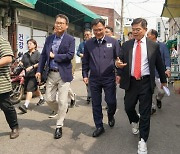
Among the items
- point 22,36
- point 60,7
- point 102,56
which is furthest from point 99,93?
point 60,7

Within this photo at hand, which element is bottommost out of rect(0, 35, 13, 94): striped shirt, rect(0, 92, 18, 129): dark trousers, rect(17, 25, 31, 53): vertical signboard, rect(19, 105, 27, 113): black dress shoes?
rect(19, 105, 27, 113): black dress shoes

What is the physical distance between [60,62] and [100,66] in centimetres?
69

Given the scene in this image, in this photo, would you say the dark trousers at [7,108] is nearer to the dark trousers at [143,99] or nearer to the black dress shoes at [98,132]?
the black dress shoes at [98,132]

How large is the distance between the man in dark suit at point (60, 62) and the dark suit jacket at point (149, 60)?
101cm

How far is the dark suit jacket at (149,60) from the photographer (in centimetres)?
439

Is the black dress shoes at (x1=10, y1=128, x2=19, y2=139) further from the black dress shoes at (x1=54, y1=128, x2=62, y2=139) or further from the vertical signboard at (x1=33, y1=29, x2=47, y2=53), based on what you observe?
the vertical signboard at (x1=33, y1=29, x2=47, y2=53)

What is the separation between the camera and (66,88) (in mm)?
5215

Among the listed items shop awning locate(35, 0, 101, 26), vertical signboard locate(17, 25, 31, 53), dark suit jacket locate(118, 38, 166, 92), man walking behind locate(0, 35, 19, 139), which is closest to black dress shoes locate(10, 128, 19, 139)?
man walking behind locate(0, 35, 19, 139)

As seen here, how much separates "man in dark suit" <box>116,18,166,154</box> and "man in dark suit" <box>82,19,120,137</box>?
24.3 inches

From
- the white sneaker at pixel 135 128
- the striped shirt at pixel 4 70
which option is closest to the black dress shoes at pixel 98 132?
the white sneaker at pixel 135 128

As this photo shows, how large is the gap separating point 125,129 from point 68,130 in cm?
107

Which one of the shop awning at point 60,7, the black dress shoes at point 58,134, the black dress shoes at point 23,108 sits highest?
the shop awning at point 60,7

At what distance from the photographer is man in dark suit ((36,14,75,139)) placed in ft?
16.7

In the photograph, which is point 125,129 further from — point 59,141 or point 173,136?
point 59,141
